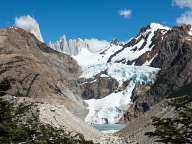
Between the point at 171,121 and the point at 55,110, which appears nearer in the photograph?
the point at 171,121

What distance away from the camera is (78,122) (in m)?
66.3

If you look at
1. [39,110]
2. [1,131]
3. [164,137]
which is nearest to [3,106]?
[1,131]

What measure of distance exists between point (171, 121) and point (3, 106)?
6.43 metres

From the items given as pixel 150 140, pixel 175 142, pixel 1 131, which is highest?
pixel 150 140

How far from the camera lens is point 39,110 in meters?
56.5

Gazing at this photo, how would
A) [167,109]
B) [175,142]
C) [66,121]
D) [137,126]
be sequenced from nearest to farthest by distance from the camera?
[175,142] → [66,121] → [167,109] → [137,126]

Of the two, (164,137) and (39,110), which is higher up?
(39,110)

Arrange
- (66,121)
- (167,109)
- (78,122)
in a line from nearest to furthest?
(66,121), (78,122), (167,109)

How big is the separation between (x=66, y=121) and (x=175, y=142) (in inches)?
1980

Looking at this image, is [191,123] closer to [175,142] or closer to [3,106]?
[175,142]

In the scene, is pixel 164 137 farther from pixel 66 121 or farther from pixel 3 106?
pixel 66 121

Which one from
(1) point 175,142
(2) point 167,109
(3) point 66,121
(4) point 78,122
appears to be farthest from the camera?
(2) point 167,109

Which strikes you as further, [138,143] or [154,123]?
[138,143]

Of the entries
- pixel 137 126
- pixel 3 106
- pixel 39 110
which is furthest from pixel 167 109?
pixel 3 106
